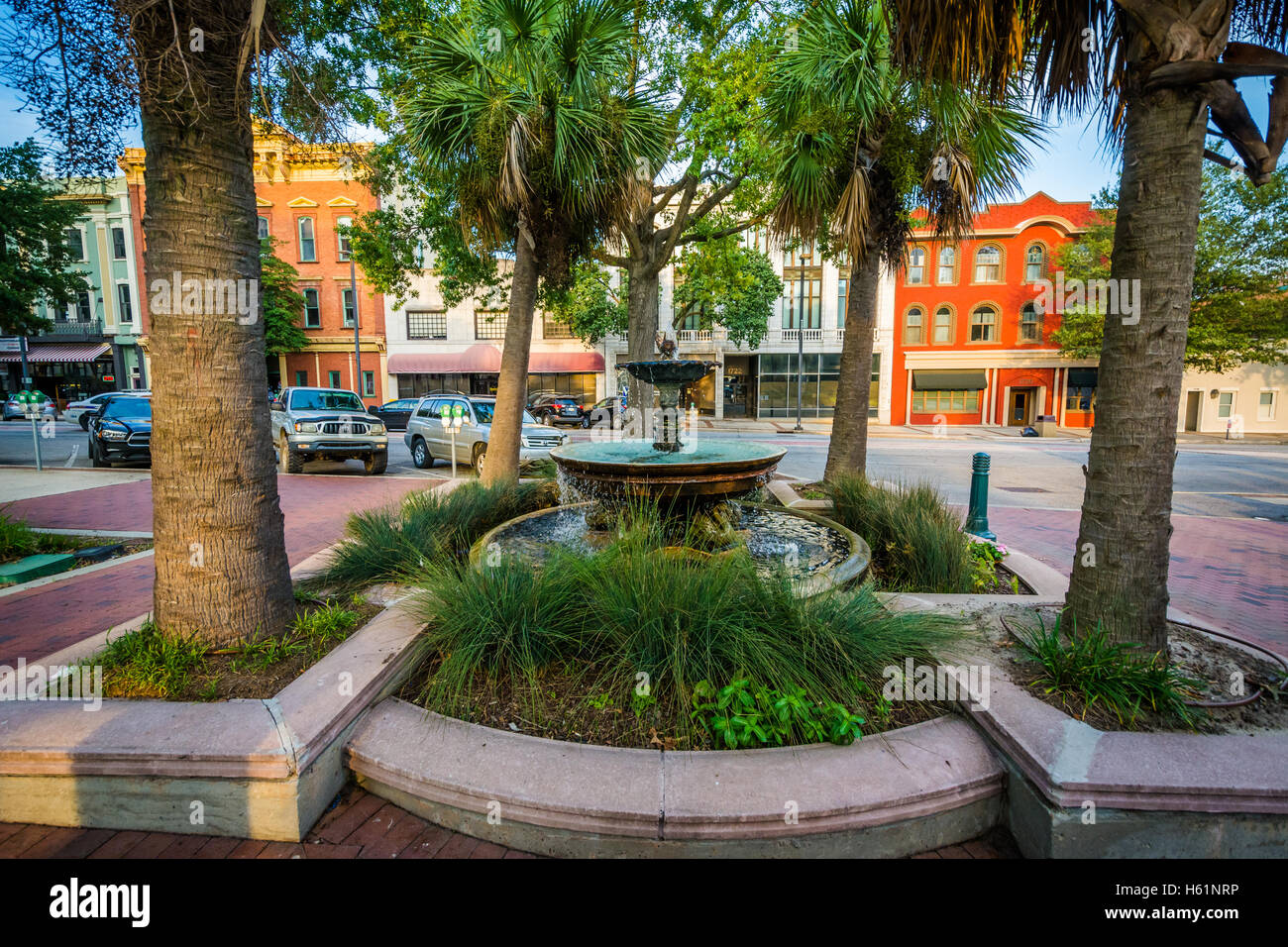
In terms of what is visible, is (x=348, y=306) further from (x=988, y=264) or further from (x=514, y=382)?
(x=988, y=264)

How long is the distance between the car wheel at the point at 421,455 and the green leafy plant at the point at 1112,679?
14.0m

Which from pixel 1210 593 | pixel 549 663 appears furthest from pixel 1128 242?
pixel 1210 593

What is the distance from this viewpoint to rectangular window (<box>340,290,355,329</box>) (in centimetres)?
3369

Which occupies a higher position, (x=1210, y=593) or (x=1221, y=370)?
(x=1221, y=370)

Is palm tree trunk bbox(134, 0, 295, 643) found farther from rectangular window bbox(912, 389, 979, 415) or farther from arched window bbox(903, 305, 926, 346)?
rectangular window bbox(912, 389, 979, 415)

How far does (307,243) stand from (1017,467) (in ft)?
117

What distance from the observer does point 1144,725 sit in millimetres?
2674

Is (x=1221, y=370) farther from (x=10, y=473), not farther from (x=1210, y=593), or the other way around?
(x=10, y=473)

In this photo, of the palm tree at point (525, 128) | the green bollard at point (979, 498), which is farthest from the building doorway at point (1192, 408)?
the palm tree at point (525, 128)

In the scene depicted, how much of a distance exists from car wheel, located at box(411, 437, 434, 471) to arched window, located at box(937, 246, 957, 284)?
1133 inches

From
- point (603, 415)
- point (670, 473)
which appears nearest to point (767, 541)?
point (670, 473)

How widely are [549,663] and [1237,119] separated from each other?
450 cm

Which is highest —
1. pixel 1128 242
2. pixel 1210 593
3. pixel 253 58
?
pixel 253 58

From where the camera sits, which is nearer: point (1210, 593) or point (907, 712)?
point (907, 712)
